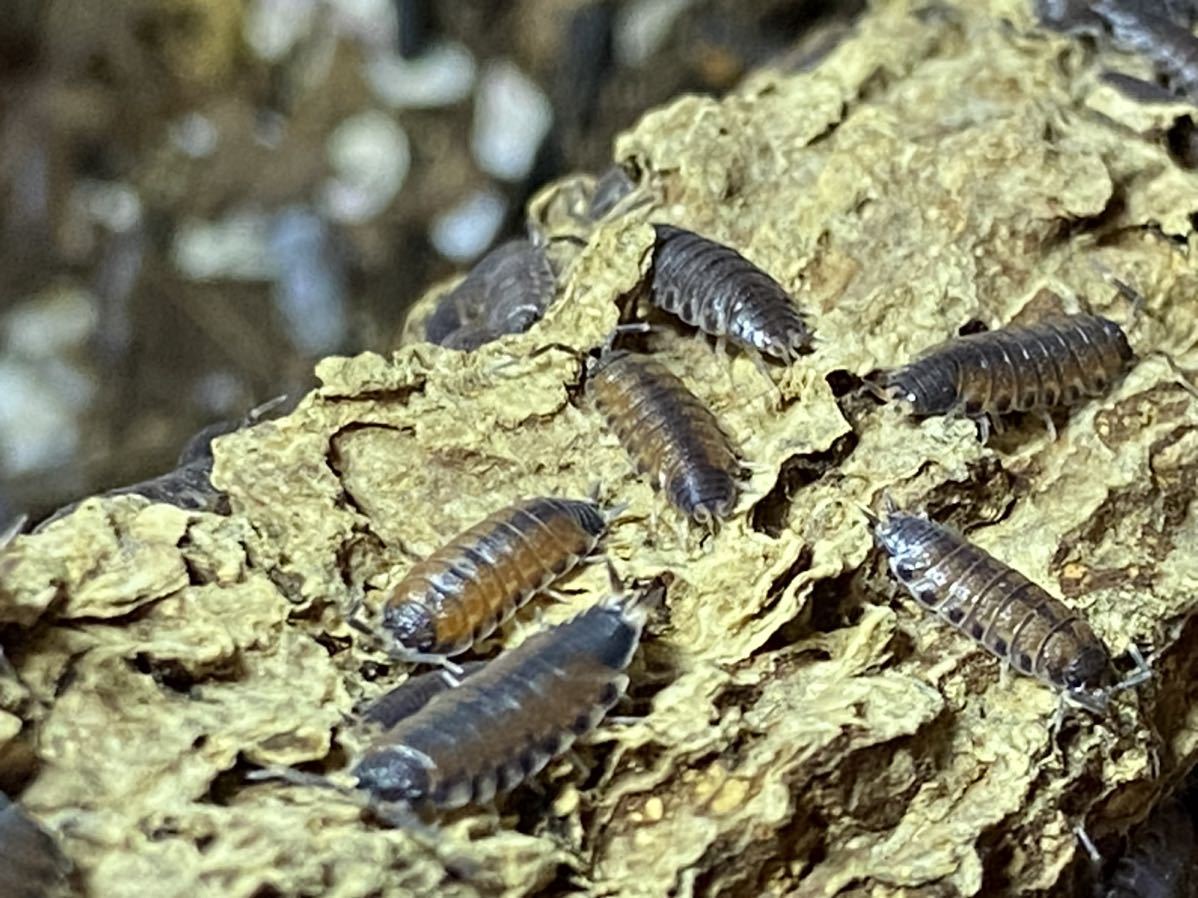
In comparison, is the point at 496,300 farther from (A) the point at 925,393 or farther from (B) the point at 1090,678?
(B) the point at 1090,678

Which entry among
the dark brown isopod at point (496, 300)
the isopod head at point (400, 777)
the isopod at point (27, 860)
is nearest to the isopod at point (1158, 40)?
the dark brown isopod at point (496, 300)

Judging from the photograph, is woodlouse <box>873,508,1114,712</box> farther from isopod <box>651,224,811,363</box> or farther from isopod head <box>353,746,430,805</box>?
isopod head <box>353,746,430,805</box>

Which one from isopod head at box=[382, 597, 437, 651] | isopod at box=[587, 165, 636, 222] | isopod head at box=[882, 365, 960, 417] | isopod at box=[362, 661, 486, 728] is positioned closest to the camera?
isopod at box=[362, 661, 486, 728]

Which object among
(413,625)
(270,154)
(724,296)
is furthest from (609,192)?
(270,154)

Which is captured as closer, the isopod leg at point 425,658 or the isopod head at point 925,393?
the isopod leg at point 425,658

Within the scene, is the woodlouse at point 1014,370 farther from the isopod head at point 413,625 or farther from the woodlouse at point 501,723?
the isopod head at point 413,625

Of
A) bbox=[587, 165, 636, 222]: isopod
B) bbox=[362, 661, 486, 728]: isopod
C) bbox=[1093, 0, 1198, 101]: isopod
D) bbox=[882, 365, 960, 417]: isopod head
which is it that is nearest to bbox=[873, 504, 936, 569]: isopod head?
bbox=[882, 365, 960, 417]: isopod head
